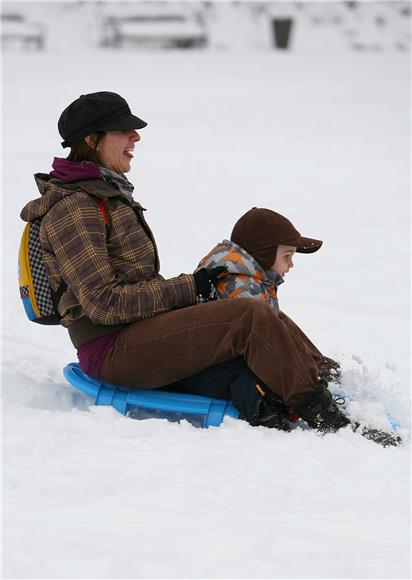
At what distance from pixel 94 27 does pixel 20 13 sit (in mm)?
1628

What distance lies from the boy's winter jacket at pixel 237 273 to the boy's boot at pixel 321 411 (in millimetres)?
476

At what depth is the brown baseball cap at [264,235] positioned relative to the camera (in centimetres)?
372

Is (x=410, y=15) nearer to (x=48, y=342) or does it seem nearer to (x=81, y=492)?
(x=48, y=342)

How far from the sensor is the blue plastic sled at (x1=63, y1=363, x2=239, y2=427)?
359cm

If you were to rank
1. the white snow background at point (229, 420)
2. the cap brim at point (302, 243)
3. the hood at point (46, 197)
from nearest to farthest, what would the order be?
the white snow background at point (229, 420) < the hood at point (46, 197) < the cap brim at point (302, 243)

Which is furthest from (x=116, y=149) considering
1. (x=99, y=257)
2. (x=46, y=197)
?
(x=99, y=257)

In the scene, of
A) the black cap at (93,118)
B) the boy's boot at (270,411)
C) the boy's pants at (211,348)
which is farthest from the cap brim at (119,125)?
the boy's boot at (270,411)

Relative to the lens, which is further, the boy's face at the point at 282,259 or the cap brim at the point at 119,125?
the boy's face at the point at 282,259

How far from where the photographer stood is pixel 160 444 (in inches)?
131

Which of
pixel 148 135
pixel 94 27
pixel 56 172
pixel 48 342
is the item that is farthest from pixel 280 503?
pixel 94 27

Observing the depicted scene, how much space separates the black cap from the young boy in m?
0.63

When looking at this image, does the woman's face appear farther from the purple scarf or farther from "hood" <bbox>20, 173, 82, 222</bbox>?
"hood" <bbox>20, 173, 82, 222</bbox>

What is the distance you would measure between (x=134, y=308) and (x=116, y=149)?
2.23ft

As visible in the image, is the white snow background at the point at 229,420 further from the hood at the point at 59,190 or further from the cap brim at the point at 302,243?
the hood at the point at 59,190
